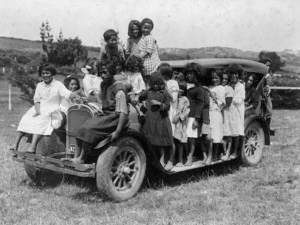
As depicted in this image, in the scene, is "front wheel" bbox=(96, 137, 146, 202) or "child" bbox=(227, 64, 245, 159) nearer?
"front wheel" bbox=(96, 137, 146, 202)

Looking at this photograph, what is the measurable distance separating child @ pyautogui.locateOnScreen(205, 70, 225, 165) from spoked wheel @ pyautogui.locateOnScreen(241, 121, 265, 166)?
1052 millimetres

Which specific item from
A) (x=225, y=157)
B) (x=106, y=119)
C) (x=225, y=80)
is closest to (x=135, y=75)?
(x=106, y=119)

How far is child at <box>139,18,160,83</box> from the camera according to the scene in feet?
22.7

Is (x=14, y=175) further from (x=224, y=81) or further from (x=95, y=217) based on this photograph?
(x=224, y=81)

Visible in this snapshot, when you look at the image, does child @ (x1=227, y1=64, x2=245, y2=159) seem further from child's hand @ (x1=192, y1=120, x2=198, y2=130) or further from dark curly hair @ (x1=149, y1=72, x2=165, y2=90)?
dark curly hair @ (x1=149, y1=72, x2=165, y2=90)

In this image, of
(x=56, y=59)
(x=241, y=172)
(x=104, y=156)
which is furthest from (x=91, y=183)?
(x=56, y=59)

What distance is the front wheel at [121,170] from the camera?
5.25 meters

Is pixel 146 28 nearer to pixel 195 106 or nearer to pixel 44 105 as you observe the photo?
pixel 195 106

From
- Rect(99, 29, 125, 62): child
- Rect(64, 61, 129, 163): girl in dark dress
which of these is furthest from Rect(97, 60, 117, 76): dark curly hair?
Rect(99, 29, 125, 62): child

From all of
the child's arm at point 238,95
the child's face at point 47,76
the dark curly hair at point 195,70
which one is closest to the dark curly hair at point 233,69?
the child's arm at point 238,95

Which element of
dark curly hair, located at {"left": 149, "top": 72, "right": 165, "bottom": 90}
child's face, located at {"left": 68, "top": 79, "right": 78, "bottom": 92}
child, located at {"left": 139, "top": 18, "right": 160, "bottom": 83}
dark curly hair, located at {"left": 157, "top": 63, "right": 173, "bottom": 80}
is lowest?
child's face, located at {"left": 68, "top": 79, "right": 78, "bottom": 92}

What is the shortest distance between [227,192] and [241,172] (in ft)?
4.86

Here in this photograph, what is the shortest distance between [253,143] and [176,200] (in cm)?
300

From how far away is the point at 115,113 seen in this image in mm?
5430
